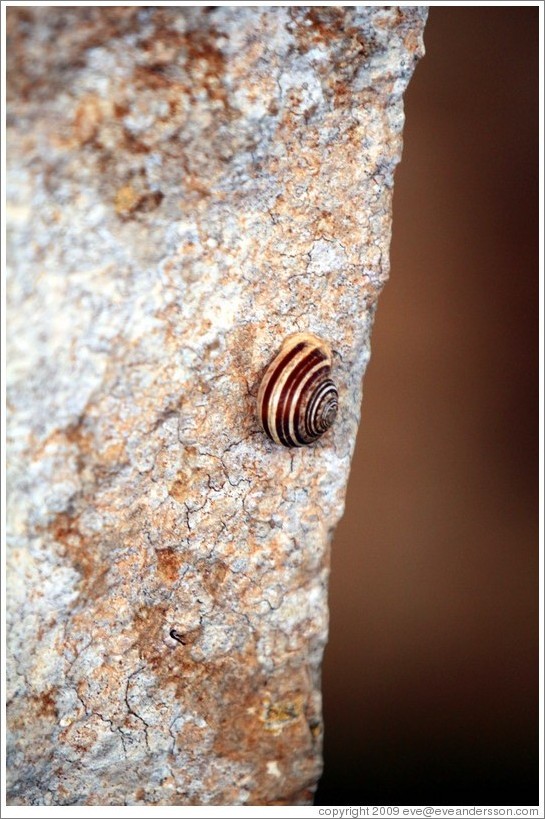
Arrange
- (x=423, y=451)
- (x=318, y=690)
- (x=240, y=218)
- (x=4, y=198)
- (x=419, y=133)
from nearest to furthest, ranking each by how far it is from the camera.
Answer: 1. (x=4, y=198)
2. (x=240, y=218)
3. (x=318, y=690)
4. (x=419, y=133)
5. (x=423, y=451)

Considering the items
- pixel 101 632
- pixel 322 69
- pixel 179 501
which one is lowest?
pixel 101 632

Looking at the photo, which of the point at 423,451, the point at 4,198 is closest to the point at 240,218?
the point at 4,198

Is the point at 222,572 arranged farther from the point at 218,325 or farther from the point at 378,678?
the point at 378,678

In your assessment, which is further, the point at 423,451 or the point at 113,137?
the point at 423,451

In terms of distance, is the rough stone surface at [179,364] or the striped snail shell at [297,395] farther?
the striped snail shell at [297,395]

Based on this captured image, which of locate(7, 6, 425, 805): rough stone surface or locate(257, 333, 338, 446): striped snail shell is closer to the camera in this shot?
locate(7, 6, 425, 805): rough stone surface
